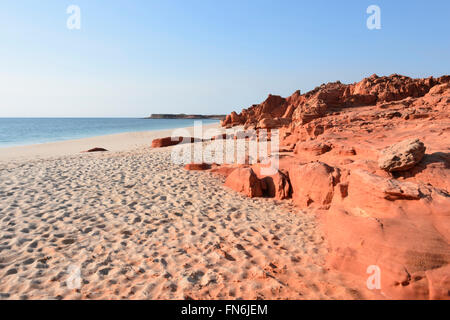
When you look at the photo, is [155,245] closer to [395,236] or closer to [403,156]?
[395,236]

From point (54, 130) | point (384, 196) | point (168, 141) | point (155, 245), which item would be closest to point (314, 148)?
point (384, 196)

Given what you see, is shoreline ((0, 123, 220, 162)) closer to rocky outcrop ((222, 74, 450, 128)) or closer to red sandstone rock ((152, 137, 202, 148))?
red sandstone rock ((152, 137, 202, 148))

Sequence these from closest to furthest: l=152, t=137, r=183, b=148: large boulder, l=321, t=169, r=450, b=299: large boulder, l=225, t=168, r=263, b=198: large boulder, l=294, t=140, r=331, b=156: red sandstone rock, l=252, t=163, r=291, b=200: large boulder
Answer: l=321, t=169, r=450, b=299: large boulder
l=252, t=163, r=291, b=200: large boulder
l=225, t=168, r=263, b=198: large boulder
l=294, t=140, r=331, b=156: red sandstone rock
l=152, t=137, r=183, b=148: large boulder

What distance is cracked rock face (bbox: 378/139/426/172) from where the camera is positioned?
4270 millimetres

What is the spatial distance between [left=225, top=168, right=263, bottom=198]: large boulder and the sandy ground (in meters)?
0.28

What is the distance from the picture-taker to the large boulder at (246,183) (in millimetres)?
6539

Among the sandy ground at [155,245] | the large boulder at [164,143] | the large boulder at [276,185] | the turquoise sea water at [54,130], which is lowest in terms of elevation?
the sandy ground at [155,245]

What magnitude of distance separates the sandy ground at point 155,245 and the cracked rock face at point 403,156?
1.73 meters

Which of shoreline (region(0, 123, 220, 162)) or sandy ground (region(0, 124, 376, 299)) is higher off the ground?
shoreline (region(0, 123, 220, 162))

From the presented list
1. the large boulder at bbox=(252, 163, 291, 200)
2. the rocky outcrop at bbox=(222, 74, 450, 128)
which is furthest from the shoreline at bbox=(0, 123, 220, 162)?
the large boulder at bbox=(252, 163, 291, 200)

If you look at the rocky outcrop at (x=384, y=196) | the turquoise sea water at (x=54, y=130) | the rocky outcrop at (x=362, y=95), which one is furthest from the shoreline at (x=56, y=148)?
the rocky outcrop at (x=384, y=196)

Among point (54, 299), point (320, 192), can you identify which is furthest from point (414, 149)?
point (54, 299)

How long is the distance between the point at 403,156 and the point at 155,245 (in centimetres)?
449

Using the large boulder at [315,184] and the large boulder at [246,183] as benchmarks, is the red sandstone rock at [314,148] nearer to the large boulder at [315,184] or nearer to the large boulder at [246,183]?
the large boulder at [315,184]
